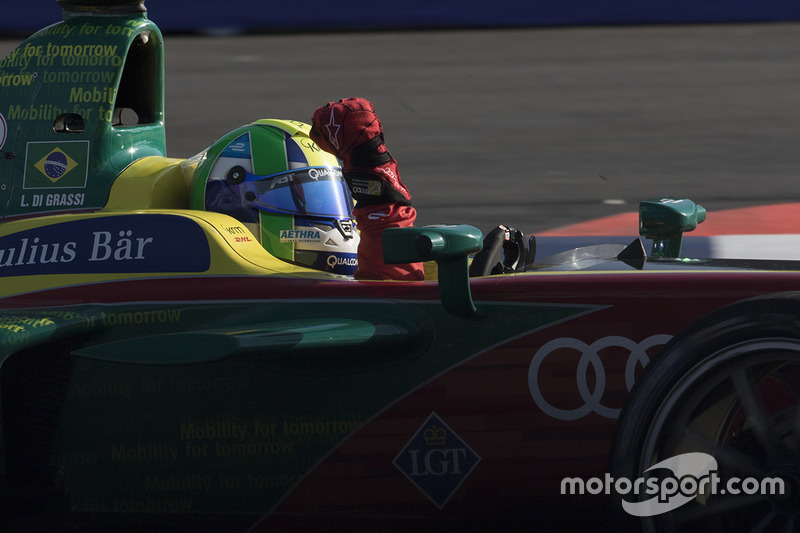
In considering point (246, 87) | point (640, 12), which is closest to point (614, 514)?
point (246, 87)

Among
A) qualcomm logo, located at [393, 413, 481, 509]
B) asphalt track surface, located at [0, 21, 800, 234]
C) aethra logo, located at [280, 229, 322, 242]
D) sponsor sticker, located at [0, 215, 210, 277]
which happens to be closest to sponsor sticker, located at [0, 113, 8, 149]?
sponsor sticker, located at [0, 215, 210, 277]

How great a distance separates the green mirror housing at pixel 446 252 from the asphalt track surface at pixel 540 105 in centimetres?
508

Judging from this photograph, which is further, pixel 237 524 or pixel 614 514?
pixel 237 524

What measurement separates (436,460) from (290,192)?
1.03 meters

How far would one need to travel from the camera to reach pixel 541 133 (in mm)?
12648

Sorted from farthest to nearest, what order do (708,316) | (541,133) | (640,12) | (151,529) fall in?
(640,12) < (541,133) < (151,529) < (708,316)

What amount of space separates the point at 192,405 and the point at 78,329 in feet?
1.24

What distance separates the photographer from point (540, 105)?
14477 mm

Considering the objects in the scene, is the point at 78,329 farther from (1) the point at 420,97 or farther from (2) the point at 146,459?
(1) the point at 420,97

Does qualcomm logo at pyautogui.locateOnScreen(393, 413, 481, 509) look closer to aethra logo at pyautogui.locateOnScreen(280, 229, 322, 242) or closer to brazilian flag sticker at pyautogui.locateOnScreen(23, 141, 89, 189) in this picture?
aethra logo at pyautogui.locateOnScreen(280, 229, 322, 242)

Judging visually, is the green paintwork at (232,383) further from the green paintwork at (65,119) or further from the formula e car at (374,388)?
the green paintwork at (65,119)

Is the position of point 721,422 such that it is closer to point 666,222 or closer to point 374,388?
point 374,388
